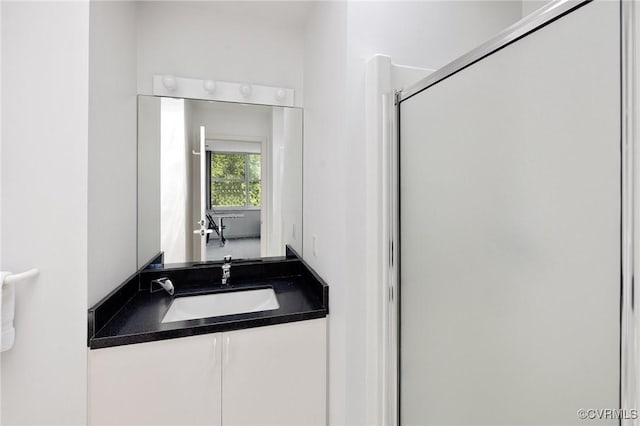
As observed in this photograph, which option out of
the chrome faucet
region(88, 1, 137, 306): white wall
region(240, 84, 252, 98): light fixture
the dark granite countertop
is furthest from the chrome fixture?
region(240, 84, 252, 98): light fixture

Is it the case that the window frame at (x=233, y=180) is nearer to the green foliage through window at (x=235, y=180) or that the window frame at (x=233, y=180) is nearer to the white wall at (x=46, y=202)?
the green foliage through window at (x=235, y=180)

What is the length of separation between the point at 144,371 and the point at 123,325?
0.64 ft

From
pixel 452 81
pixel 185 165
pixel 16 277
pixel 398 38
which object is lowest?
pixel 16 277

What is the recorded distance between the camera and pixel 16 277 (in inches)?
34.3

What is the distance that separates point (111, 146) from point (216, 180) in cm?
63

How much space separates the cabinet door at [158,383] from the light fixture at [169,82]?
1274 mm

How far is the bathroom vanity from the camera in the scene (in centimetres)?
101

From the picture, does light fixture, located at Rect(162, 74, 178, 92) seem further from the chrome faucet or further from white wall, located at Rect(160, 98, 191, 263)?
the chrome faucet

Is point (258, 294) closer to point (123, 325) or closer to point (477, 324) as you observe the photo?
point (123, 325)

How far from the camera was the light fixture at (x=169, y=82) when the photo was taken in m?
1.51

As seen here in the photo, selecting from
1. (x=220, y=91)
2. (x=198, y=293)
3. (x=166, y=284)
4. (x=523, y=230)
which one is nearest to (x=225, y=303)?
(x=198, y=293)

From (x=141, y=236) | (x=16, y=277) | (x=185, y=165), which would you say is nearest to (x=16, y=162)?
(x=16, y=277)

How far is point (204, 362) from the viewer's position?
1.11 meters

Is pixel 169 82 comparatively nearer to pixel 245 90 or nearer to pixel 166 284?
pixel 245 90
